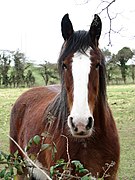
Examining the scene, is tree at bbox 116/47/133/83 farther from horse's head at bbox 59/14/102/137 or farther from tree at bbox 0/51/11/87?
horse's head at bbox 59/14/102/137

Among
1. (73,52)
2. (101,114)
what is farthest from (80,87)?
(101,114)

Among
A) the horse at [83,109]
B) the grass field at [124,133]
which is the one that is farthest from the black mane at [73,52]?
the grass field at [124,133]

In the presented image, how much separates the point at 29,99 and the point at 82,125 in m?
2.25

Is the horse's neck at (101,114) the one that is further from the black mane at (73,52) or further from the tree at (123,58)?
the tree at (123,58)

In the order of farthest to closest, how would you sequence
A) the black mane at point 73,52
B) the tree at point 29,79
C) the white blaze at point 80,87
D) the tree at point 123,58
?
the tree at point 123,58 < the tree at point 29,79 < the black mane at point 73,52 < the white blaze at point 80,87

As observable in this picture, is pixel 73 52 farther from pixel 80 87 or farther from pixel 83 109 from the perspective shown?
pixel 83 109

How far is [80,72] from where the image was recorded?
274 cm

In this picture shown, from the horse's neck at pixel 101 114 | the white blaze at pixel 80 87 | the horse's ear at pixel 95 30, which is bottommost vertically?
the horse's neck at pixel 101 114

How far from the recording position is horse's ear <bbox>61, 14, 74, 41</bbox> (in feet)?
10.2

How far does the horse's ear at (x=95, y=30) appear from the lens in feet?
10.1

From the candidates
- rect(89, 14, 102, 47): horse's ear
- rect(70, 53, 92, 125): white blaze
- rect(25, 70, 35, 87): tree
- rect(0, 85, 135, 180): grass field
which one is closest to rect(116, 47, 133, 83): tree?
rect(25, 70, 35, 87): tree

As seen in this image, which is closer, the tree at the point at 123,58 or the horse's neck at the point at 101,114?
the horse's neck at the point at 101,114

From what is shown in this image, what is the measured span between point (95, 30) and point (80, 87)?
0.68 m

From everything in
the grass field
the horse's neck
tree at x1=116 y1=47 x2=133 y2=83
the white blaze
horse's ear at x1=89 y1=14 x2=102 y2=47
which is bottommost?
the grass field
